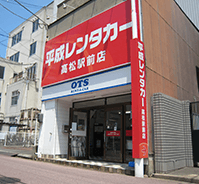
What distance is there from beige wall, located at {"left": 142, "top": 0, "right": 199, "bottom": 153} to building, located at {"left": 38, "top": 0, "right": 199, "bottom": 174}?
4 centimetres

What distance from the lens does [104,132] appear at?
31.2ft

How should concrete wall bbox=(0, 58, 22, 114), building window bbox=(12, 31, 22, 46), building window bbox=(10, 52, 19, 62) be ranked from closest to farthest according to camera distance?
concrete wall bbox=(0, 58, 22, 114), building window bbox=(10, 52, 19, 62), building window bbox=(12, 31, 22, 46)

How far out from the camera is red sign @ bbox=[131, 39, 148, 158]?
6.53 metres

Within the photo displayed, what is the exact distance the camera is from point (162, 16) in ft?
31.3

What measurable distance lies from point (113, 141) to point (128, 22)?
5.11m

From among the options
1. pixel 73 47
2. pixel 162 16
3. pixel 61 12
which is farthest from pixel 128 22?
pixel 61 12

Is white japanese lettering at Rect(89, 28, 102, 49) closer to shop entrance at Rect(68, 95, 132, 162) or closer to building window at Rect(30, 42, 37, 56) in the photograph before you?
shop entrance at Rect(68, 95, 132, 162)

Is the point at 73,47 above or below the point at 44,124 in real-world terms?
above

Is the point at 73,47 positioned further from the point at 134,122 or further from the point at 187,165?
the point at 187,165

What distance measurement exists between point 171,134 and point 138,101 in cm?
202

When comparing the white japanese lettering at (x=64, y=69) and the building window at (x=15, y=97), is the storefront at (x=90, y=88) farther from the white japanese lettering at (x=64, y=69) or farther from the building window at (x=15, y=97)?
the building window at (x=15, y=97)

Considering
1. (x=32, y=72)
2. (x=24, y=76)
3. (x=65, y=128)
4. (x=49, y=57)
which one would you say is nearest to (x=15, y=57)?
(x=32, y=72)

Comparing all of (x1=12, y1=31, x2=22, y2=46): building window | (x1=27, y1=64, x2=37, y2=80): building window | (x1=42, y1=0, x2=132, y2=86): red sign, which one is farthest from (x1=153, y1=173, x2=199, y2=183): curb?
(x1=12, y1=31, x2=22, y2=46): building window

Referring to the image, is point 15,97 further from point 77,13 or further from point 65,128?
point 77,13
